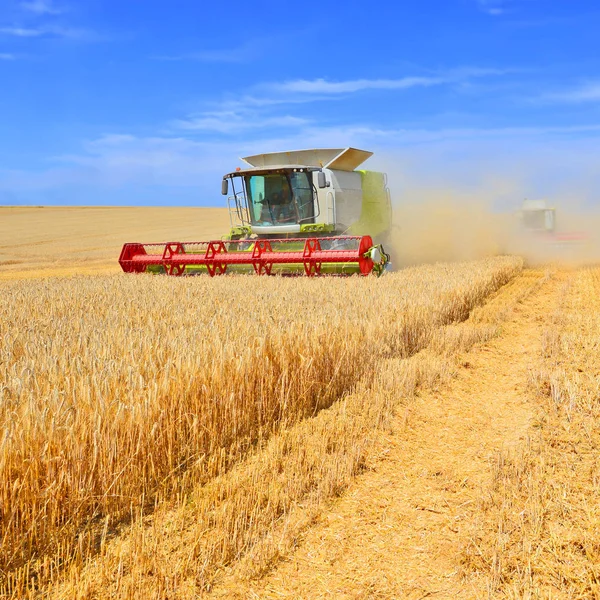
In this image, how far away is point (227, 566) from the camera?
239 cm

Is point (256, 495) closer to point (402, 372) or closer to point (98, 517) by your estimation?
point (98, 517)

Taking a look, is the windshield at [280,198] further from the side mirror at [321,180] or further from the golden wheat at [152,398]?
the golden wheat at [152,398]

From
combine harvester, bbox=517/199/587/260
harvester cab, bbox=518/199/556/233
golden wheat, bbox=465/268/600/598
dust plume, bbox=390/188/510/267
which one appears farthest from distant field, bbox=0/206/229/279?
golden wheat, bbox=465/268/600/598

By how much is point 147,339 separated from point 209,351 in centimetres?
54

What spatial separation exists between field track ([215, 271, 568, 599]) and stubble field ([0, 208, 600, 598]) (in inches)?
0.5

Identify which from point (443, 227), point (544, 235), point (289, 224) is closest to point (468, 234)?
point (443, 227)

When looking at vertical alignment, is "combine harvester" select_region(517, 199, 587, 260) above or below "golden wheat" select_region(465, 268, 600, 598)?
above

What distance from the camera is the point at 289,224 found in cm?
1210

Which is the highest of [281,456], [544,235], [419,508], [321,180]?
[321,180]

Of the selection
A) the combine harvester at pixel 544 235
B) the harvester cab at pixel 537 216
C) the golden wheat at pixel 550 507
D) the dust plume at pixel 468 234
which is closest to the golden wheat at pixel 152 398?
the golden wheat at pixel 550 507

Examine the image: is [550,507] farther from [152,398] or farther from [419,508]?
[152,398]

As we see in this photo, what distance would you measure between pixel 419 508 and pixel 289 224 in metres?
9.60

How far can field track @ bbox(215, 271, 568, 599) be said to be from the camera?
7.59 feet

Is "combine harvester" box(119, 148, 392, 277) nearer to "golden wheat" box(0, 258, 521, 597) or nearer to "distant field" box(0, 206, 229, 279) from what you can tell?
"golden wheat" box(0, 258, 521, 597)
